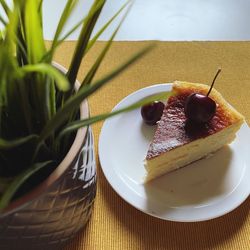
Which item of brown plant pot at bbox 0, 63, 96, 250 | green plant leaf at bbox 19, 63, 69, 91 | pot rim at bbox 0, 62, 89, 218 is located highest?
green plant leaf at bbox 19, 63, 69, 91

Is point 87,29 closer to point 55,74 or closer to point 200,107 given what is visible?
point 55,74

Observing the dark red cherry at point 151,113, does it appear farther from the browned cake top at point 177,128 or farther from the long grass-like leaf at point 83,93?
the long grass-like leaf at point 83,93

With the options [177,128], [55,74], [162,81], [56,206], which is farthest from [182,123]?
[55,74]

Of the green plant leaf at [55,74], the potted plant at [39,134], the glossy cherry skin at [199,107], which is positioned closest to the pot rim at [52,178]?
the potted plant at [39,134]

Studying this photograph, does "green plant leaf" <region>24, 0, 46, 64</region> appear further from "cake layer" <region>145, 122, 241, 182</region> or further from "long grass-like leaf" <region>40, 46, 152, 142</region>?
"cake layer" <region>145, 122, 241, 182</region>

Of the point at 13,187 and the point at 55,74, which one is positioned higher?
the point at 55,74

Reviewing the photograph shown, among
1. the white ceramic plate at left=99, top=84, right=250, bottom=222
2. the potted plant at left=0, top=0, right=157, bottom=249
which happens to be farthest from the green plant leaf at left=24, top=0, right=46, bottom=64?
the white ceramic plate at left=99, top=84, right=250, bottom=222

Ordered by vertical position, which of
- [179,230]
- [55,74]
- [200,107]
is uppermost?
[55,74]
